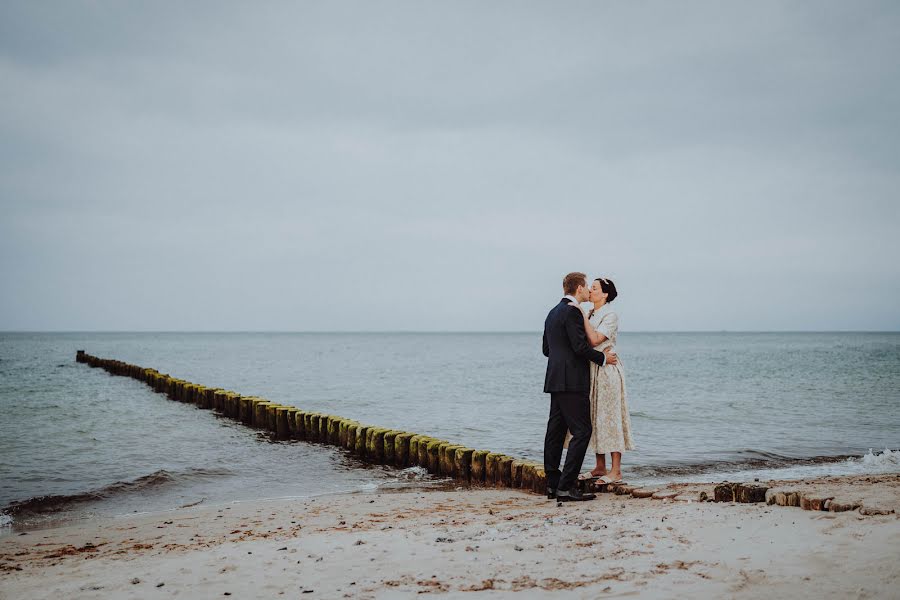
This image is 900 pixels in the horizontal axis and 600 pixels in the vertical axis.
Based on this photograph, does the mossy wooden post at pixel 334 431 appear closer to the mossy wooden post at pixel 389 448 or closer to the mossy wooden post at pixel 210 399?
the mossy wooden post at pixel 389 448

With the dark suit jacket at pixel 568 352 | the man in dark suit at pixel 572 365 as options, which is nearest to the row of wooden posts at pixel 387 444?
the man in dark suit at pixel 572 365

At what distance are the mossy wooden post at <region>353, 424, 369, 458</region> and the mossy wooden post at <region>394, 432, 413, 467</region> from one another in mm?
965

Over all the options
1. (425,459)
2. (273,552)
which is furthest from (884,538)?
(425,459)

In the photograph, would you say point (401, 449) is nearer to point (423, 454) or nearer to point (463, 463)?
point (423, 454)

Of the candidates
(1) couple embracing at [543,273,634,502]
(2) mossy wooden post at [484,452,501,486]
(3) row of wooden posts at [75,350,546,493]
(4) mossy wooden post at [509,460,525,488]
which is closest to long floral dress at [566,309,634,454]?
(1) couple embracing at [543,273,634,502]

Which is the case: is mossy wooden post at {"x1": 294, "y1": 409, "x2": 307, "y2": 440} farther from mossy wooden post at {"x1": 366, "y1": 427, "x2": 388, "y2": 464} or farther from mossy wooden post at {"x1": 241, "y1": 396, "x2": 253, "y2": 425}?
mossy wooden post at {"x1": 366, "y1": 427, "x2": 388, "y2": 464}

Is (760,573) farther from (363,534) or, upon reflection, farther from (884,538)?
(363,534)

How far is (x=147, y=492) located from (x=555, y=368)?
260 inches

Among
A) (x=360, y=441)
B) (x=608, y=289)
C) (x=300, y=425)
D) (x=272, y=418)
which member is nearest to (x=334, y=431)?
(x=360, y=441)

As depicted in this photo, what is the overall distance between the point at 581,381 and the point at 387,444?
17.4 feet

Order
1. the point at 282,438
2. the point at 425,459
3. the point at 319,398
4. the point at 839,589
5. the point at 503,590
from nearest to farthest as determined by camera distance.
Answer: the point at 839,589 → the point at 503,590 → the point at 425,459 → the point at 282,438 → the point at 319,398

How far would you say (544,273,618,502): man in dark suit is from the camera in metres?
7.03

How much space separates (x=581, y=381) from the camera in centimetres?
715

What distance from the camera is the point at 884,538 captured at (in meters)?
4.75
